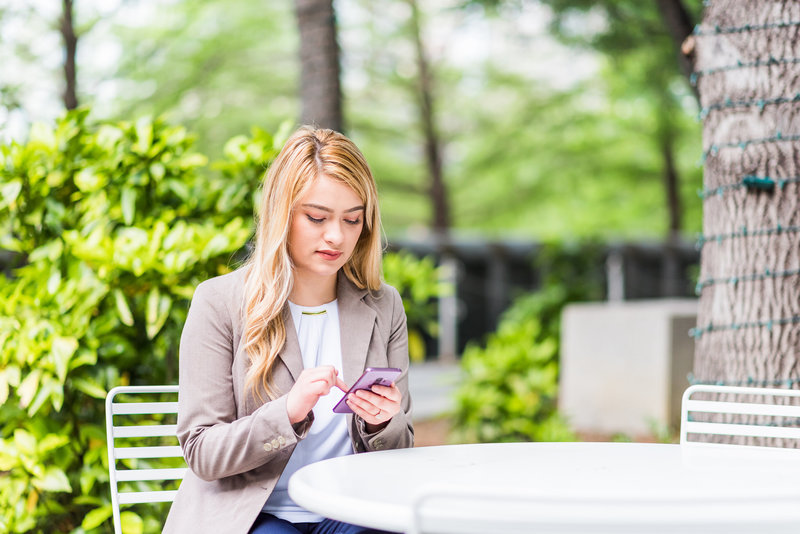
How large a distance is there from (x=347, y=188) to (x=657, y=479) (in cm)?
101

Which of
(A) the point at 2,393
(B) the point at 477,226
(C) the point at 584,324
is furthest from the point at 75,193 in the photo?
(B) the point at 477,226

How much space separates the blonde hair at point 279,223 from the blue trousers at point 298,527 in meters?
0.29

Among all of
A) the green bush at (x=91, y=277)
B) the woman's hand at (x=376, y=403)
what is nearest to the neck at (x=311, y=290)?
the woman's hand at (x=376, y=403)

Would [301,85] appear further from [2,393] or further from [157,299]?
[2,393]

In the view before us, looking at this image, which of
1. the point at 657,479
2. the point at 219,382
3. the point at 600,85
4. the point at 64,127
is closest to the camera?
the point at 657,479

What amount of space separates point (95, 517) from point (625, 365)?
5673mm

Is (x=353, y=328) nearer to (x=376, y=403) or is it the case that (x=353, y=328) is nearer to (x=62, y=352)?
(x=376, y=403)

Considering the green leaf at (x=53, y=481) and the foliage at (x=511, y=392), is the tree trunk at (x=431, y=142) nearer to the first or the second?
the foliage at (x=511, y=392)

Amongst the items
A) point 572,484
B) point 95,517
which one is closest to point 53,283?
point 95,517

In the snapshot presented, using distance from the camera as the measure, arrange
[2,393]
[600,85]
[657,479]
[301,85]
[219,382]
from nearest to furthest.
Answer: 1. [657,479]
2. [219,382]
3. [2,393]
4. [301,85]
5. [600,85]

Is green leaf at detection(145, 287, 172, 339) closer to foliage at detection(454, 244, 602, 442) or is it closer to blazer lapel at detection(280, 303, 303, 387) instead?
blazer lapel at detection(280, 303, 303, 387)

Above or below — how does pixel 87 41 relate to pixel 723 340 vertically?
above

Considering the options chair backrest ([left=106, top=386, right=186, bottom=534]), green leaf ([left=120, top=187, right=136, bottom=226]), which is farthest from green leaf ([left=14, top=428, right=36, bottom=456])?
green leaf ([left=120, top=187, right=136, bottom=226])

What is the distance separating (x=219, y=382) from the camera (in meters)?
2.21
